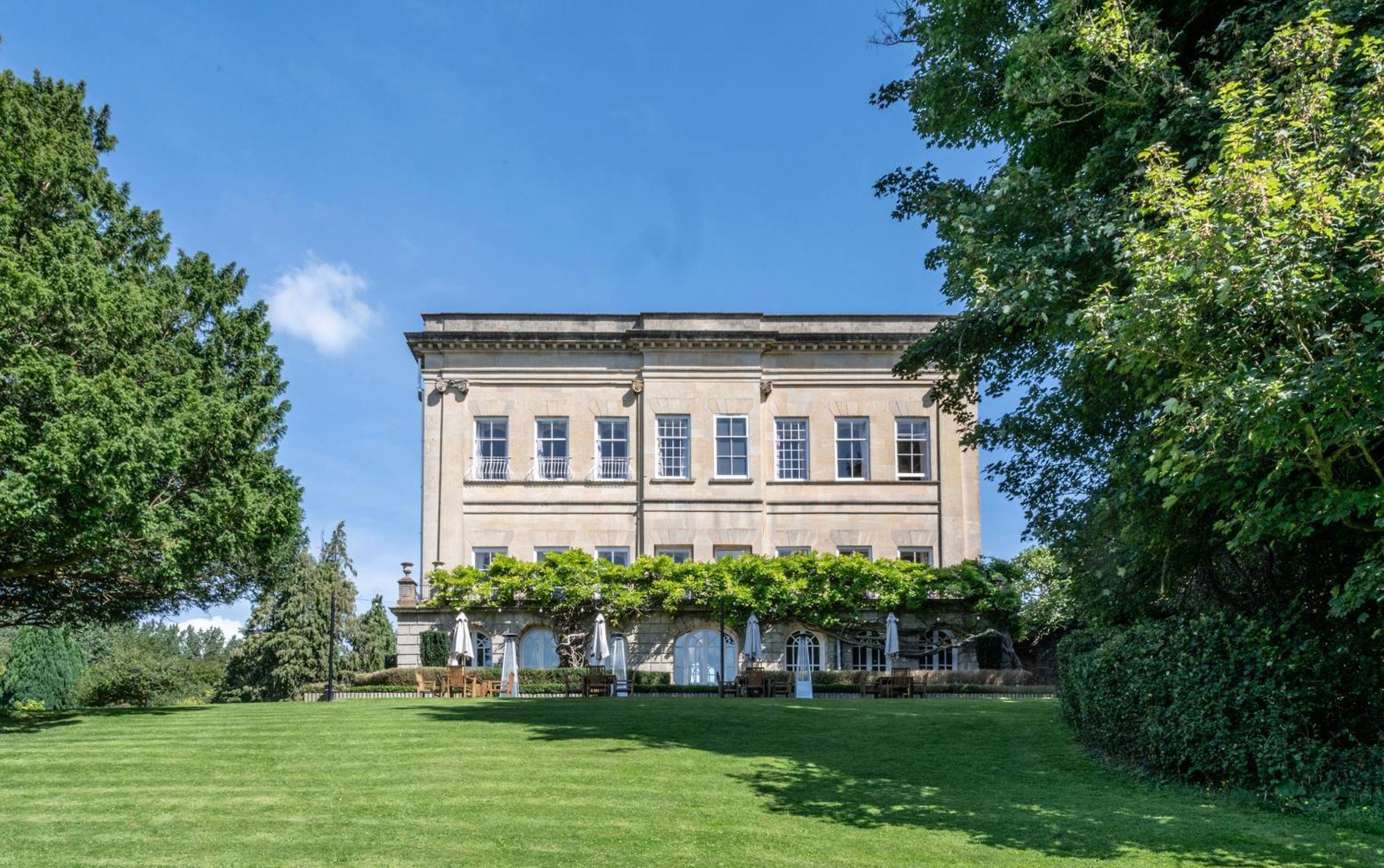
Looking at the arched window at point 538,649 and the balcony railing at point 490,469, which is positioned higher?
the balcony railing at point 490,469

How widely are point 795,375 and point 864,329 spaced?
2800 mm

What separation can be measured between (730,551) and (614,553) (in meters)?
3.73

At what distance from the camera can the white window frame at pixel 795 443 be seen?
3656 cm

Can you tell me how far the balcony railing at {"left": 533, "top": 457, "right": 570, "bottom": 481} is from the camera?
36.1m

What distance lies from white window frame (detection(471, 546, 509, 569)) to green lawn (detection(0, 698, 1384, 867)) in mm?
18227

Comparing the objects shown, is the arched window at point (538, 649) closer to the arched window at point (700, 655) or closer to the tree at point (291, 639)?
the arched window at point (700, 655)

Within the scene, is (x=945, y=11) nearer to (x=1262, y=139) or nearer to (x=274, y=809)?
(x=1262, y=139)

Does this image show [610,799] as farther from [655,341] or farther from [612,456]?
[655,341]

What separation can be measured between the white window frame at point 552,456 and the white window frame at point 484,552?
2578mm

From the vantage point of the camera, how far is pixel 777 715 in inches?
710

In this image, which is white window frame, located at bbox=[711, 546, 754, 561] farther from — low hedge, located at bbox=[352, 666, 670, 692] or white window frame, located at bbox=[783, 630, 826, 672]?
low hedge, located at bbox=[352, 666, 670, 692]

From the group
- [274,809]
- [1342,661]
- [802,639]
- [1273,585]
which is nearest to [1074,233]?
[1273,585]

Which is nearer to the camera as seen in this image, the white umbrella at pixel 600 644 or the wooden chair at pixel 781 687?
the wooden chair at pixel 781 687

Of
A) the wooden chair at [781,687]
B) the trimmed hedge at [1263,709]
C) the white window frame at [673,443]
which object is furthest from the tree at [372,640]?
the trimmed hedge at [1263,709]
